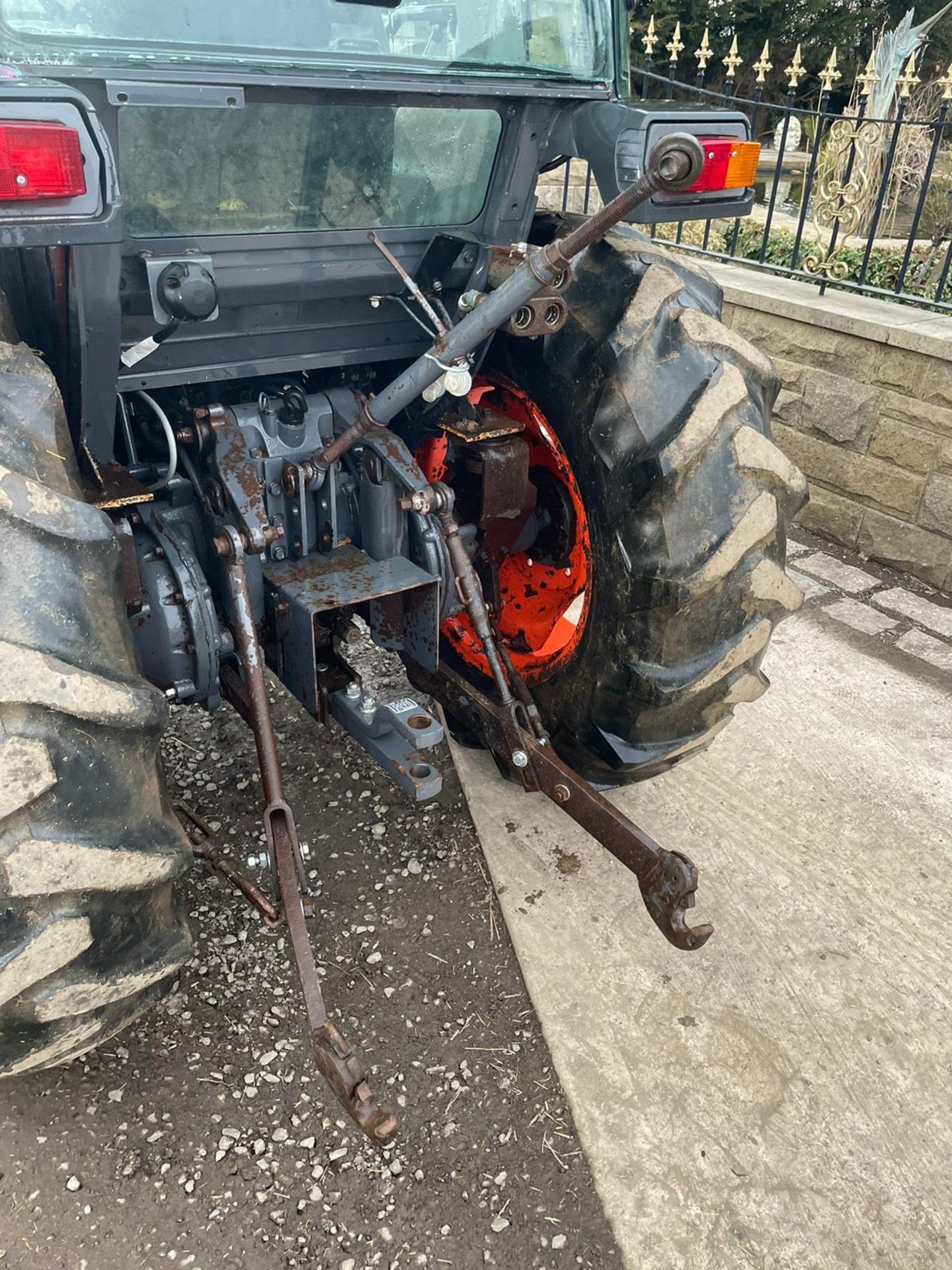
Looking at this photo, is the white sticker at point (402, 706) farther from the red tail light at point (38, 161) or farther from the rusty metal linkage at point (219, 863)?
the red tail light at point (38, 161)

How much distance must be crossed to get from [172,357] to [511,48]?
1.00 meters

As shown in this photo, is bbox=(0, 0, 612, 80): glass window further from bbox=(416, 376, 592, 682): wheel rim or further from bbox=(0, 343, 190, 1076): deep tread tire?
bbox=(416, 376, 592, 682): wheel rim

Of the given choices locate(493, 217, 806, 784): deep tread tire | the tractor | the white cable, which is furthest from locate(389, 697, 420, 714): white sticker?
the white cable

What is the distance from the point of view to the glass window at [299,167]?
1884 millimetres

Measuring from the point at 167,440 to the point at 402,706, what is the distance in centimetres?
84

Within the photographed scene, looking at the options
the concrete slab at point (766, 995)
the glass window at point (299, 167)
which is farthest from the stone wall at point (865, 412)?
the glass window at point (299, 167)

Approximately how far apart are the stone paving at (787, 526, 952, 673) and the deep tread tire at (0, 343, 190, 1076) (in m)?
3.05

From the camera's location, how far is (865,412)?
15.0 ft

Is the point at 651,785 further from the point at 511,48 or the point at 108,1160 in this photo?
the point at 511,48

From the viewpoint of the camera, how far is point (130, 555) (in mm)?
2078

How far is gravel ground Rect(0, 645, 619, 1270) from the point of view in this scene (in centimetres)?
187

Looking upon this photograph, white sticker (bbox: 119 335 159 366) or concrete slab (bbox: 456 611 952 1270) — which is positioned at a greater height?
white sticker (bbox: 119 335 159 366)

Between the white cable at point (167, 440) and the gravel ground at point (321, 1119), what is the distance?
1043mm

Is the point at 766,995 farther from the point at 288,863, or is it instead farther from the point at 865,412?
the point at 865,412
